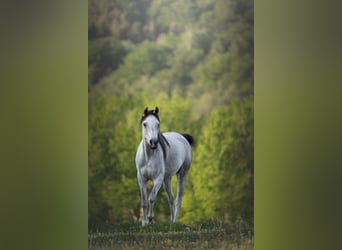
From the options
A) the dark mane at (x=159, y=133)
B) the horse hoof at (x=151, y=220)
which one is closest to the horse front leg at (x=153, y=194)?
the horse hoof at (x=151, y=220)

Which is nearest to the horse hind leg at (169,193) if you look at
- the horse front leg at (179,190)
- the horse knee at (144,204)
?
the horse front leg at (179,190)

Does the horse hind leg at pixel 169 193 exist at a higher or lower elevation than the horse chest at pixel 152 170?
lower

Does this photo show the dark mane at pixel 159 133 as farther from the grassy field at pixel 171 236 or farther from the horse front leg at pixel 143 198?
the grassy field at pixel 171 236

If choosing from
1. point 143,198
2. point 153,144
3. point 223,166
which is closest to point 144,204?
point 143,198

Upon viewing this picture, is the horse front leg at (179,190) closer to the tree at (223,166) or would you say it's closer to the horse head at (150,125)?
the tree at (223,166)

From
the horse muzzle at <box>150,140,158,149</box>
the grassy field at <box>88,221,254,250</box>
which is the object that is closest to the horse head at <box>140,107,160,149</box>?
the horse muzzle at <box>150,140,158,149</box>

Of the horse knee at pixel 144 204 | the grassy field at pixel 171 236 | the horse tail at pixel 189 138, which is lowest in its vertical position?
the grassy field at pixel 171 236

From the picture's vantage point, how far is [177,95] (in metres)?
3.12

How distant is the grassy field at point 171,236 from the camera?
10.1 feet

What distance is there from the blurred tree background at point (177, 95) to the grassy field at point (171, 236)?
1.9 inches

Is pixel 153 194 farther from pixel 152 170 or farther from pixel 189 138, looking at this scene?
pixel 189 138

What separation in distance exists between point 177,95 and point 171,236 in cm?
73
